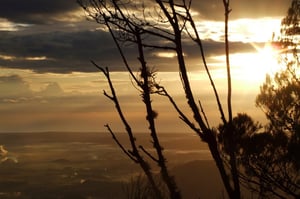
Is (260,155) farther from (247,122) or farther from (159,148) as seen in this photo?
(159,148)

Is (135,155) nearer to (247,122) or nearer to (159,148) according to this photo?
(159,148)

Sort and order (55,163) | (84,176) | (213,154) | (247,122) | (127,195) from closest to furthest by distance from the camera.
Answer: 1. (213,154)
2. (127,195)
3. (247,122)
4. (84,176)
5. (55,163)

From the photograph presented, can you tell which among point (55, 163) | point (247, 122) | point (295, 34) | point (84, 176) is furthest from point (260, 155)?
point (55, 163)

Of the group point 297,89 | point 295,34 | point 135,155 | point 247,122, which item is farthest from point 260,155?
point 135,155

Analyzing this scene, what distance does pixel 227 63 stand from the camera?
4406 mm

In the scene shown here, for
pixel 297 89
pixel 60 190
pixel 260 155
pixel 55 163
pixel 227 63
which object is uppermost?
pixel 227 63

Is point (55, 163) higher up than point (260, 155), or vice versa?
point (260, 155)

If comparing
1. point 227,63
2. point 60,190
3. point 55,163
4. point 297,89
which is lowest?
point 55,163

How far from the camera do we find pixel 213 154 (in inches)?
169

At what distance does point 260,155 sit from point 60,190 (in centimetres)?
12025

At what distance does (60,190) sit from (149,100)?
13003 centimetres

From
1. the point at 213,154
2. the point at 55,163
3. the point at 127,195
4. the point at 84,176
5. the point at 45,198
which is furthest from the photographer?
the point at 55,163

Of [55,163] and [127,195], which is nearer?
[127,195]

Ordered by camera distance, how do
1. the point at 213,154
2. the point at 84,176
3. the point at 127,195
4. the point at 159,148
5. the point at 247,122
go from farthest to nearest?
1. the point at 84,176
2. the point at 247,122
3. the point at 127,195
4. the point at 159,148
5. the point at 213,154
